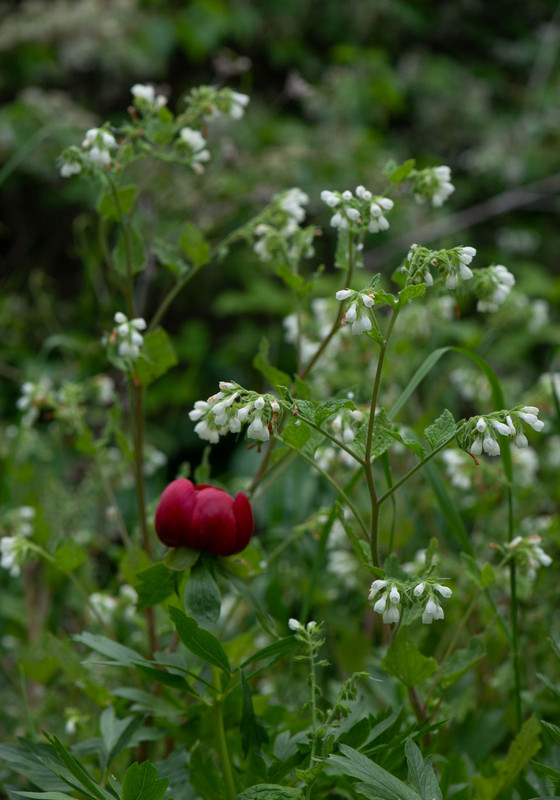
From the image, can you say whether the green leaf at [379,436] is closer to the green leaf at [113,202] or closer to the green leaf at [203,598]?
the green leaf at [203,598]

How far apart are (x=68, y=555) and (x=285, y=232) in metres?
0.45

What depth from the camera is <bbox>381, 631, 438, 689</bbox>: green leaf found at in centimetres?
71

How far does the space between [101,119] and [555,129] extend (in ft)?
6.00

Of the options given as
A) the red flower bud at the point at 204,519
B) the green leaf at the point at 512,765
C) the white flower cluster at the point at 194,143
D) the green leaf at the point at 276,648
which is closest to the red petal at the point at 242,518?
the red flower bud at the point at 204,519

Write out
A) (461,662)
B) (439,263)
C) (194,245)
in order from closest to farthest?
(439,263)
(461,662)
(194,245)

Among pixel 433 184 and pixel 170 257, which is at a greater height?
pixel 433 184

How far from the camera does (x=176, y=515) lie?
A: 0.72m

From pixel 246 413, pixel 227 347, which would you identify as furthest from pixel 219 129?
pixel 246 413

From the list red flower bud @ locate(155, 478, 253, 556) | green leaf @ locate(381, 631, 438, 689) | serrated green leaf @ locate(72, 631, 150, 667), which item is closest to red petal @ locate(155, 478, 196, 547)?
red flower bud @ locate(155, 478, 253, 556)

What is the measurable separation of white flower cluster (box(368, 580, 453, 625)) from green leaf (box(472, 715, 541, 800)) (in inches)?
8.8

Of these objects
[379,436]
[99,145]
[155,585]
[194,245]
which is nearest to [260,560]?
[155,585]

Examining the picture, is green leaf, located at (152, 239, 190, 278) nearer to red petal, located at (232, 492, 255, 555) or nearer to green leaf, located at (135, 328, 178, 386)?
green leaf, located at (135, 328, 178, 386)

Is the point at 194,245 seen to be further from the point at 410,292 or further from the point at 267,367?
the point at 410,292

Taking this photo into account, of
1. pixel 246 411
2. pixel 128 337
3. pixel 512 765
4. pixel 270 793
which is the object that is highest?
pixel 246 411
